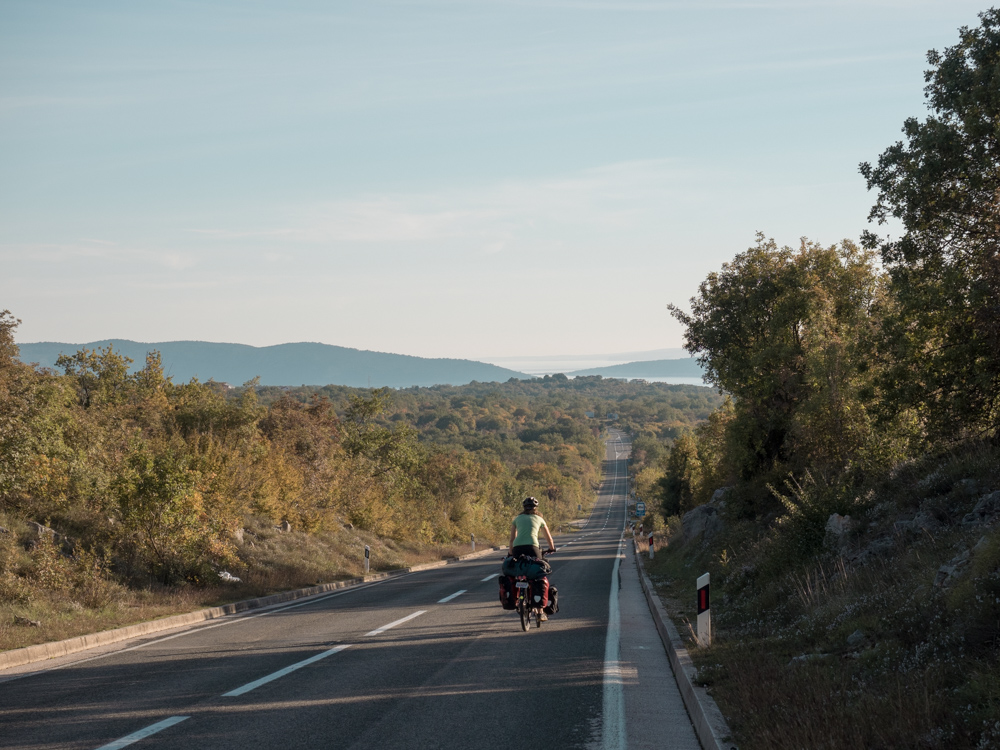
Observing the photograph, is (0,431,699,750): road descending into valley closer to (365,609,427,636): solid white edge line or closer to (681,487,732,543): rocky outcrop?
(365,609,427,636): solid white edge line

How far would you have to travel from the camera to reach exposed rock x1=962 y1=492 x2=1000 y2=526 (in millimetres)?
9227

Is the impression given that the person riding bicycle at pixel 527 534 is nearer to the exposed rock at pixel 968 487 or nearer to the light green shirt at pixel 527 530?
the light green shirt at pixel 527 530

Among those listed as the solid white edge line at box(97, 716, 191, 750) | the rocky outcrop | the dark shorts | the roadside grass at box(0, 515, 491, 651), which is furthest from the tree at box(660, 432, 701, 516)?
the solid white edge line at box(97, 716, 191, 750)

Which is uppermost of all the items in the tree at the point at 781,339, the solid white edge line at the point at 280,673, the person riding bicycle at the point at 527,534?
the tree at the point at 781,339

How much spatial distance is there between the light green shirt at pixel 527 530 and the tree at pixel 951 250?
7444 mm

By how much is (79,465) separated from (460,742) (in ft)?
45.2

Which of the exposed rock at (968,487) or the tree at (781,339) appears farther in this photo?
the tree at (781,339)

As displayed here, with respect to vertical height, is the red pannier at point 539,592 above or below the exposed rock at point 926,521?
below

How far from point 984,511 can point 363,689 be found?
790 cm

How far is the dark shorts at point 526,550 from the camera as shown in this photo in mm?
11594

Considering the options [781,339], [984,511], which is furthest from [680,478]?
[984,511]

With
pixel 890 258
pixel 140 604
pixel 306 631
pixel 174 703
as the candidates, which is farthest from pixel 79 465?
pixel 890 258

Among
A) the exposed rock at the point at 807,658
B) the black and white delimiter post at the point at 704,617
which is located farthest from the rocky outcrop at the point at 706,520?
the exposed rock at the point at 807,658

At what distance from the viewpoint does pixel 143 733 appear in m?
6.23
